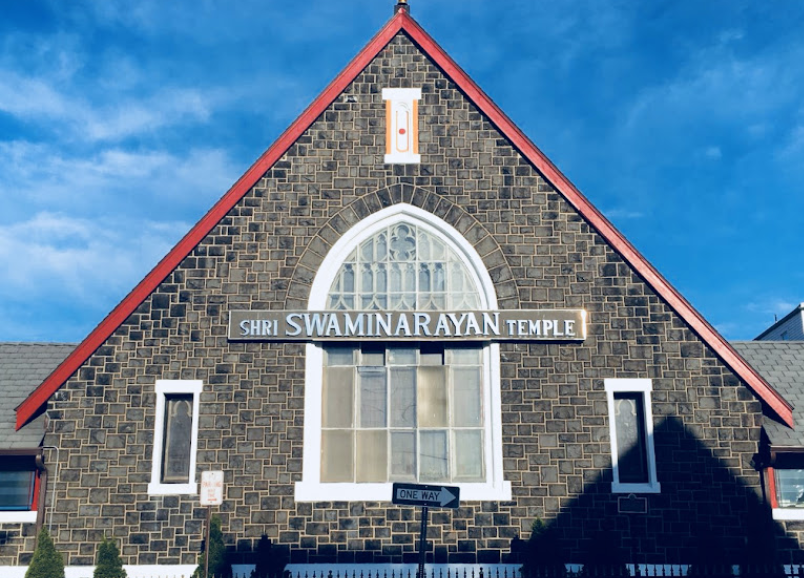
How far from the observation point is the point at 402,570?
14875mm

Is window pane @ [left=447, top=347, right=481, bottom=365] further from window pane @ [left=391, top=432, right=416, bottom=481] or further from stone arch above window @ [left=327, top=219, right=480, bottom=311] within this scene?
window pane @ [left=391, top=432, right=416, bottom=481]

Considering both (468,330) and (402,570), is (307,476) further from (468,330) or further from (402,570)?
(468,330)

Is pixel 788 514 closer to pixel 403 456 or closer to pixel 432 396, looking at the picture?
pixel 432 396

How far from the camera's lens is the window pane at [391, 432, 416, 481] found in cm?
1555

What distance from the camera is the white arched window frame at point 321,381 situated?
15289mm

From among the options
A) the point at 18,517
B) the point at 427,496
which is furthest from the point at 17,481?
the point at 427,496

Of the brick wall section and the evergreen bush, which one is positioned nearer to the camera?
the evergreen bush

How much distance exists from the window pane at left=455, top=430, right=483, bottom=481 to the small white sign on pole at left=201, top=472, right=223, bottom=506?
4295 millimetres

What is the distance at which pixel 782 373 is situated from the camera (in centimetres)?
1791

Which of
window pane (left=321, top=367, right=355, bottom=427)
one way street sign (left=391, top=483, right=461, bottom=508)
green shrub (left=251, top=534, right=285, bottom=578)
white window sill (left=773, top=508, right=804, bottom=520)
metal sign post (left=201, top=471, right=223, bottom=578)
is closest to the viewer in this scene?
one way street sign (left=391, top=483, right=461, bottom=508)

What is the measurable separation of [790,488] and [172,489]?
37.4 feet

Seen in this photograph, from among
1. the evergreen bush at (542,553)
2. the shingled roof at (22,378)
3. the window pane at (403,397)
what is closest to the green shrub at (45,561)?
the shingled roof at (22,378)

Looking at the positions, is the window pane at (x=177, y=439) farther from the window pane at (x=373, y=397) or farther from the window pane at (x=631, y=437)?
the window pane at (x=631, y=437)

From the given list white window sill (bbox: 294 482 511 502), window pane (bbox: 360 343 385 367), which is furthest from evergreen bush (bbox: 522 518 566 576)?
window pane (bbox: 360 343 385 367)
